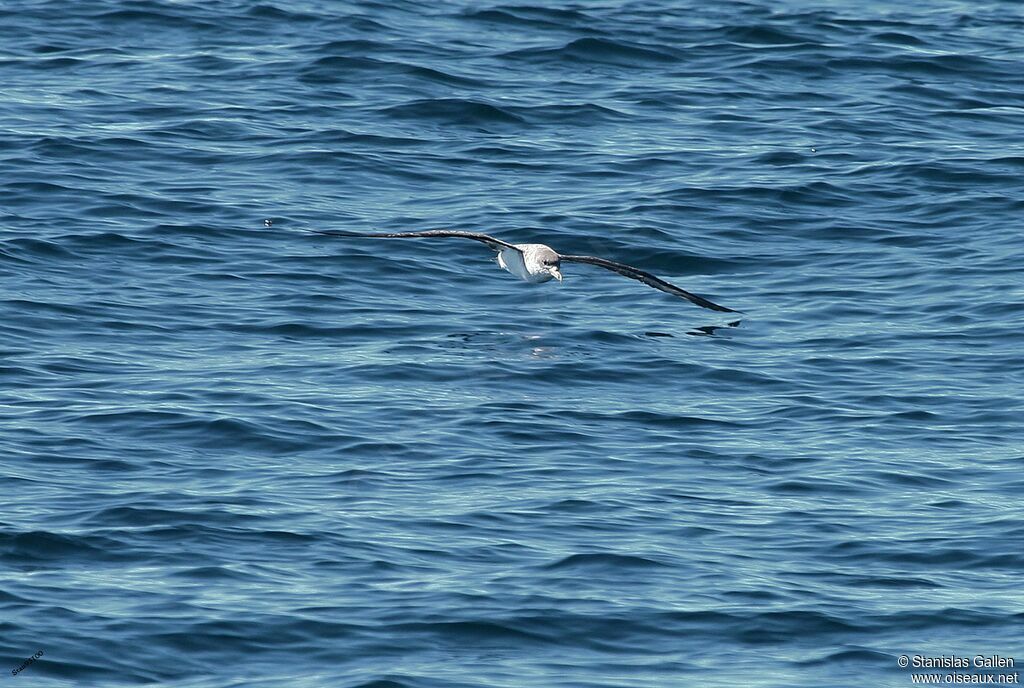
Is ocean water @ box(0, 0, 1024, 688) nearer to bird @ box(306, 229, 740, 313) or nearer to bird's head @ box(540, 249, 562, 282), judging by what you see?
bird @ box(306, 229, 740, 313)

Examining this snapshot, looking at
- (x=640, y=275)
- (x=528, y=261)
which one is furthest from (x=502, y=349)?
(x=640, y=275)

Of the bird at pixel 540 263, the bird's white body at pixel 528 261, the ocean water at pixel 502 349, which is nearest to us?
the ocean water at pixel 502 349

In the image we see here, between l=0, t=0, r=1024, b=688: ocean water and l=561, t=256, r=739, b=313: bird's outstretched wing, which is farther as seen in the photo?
l=561, t=256, r=739, b=313: bird's outstretched wing

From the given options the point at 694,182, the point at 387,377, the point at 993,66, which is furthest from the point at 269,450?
the point at 993,66

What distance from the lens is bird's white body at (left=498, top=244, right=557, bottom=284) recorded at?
651 inches

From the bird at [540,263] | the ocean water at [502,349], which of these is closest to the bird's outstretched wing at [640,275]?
the bird at [540,263]

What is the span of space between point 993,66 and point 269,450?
57.1 feet

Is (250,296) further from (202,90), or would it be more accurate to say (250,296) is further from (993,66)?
A: (993,66)

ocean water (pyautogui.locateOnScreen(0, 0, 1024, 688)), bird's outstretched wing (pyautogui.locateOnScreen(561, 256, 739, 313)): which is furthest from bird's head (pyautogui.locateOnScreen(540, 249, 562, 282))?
ocean water (pyautogui.locateOnScreen(0, 0, 1024, 688))

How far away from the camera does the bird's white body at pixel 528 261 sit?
16.5 meters

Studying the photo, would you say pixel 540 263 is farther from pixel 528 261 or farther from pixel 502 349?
pixel 502 349

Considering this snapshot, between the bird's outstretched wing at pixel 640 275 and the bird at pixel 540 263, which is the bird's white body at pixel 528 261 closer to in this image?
the bird at pixel 540 263

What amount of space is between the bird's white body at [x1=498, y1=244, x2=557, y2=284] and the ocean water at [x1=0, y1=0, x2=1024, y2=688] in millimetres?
664

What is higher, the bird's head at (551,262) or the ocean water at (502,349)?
the bird's head at (551,262)
